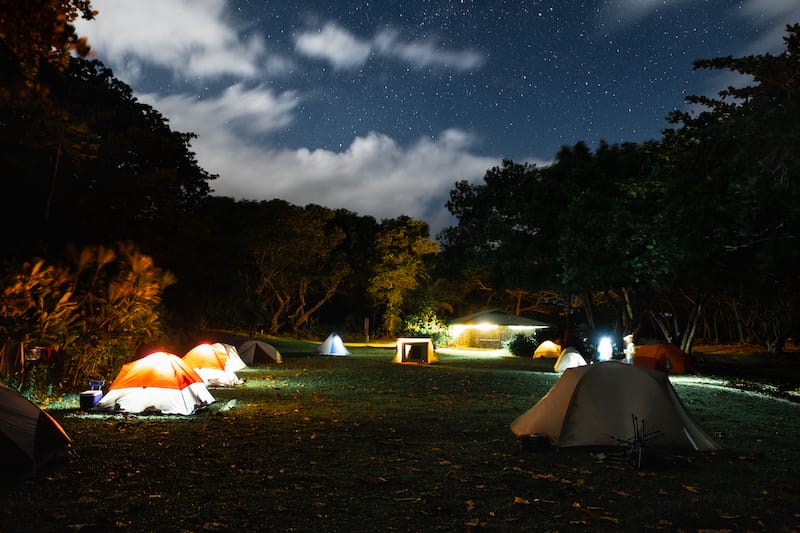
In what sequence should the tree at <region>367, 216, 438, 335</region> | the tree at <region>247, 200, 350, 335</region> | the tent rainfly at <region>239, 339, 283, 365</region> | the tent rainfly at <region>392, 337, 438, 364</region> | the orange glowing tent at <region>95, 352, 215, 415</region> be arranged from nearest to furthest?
the orange glowing tent at <region>95, 352, 215, 415</region> < the tent rainfly at <region>239, 339, 283, 365</region> < the tent rainfly at <region>392, 337, 438, 364</region> < the tree at <region>247, 200, 350, 335</region> < the tree at <region>367, 216, 438, 335</region>

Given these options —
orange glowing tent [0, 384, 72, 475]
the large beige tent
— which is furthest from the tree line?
the large beige tent

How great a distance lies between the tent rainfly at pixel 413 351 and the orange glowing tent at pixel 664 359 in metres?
9.64

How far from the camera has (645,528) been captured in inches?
232

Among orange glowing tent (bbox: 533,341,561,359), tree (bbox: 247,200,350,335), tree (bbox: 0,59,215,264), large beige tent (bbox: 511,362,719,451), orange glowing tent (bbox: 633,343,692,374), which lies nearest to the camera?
large beige tent (bbox: 511,362,719,451)

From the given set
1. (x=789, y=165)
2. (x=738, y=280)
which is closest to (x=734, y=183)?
(x=789, y=165)

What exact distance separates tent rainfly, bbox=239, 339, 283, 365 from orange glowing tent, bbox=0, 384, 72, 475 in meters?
19.9

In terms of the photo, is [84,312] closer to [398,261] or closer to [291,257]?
[291,257]

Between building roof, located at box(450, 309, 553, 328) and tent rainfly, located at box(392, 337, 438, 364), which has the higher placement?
building roof, located at box(450, 309, 553, 328)

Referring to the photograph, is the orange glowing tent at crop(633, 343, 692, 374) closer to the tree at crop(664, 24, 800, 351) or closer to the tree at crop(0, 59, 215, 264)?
the tree at crop(664, 24, 800, 351)

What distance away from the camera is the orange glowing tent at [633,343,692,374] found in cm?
2619

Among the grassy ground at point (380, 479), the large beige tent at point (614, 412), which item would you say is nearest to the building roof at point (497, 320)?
the grassy ground at point (380, 479)

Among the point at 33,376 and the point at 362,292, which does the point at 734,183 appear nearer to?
the point at 33,376

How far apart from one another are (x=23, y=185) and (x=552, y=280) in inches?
1016

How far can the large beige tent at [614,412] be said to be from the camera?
934 centimetres
